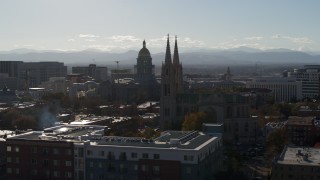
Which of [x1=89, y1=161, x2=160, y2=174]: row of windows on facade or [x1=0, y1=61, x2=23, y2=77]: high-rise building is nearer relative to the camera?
[x1=89, y1=161, x2=160, y2=174]: row of windows on facade

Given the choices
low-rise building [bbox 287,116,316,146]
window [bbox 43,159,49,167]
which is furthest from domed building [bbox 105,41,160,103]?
window [bbox 43,159,49,167]

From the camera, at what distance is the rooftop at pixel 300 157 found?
3931 cm

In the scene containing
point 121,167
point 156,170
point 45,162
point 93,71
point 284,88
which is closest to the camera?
point 156,170

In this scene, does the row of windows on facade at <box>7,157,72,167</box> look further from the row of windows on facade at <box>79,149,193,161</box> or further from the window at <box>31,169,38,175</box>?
the row of windows on facade at <box>79,149,193,161</box>

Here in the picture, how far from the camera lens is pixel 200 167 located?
35906 millimetres

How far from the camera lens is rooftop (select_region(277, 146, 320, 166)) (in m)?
39.3

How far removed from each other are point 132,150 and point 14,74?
132496mm

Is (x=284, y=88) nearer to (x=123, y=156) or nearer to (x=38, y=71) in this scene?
(x=38, y=71)

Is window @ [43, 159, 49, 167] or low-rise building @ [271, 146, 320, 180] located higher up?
window @ [43, 159, 49, 167]

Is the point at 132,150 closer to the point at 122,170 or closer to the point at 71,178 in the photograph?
the point at 122,170

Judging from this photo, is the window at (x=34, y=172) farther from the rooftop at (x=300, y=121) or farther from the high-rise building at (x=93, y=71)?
the high-rise building at (x=93, y=71)

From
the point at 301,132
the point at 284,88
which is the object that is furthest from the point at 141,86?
the point at 301,132

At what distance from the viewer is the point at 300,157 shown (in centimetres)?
4125

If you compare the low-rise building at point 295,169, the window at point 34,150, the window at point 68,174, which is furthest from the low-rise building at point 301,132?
the window at point 34,150
